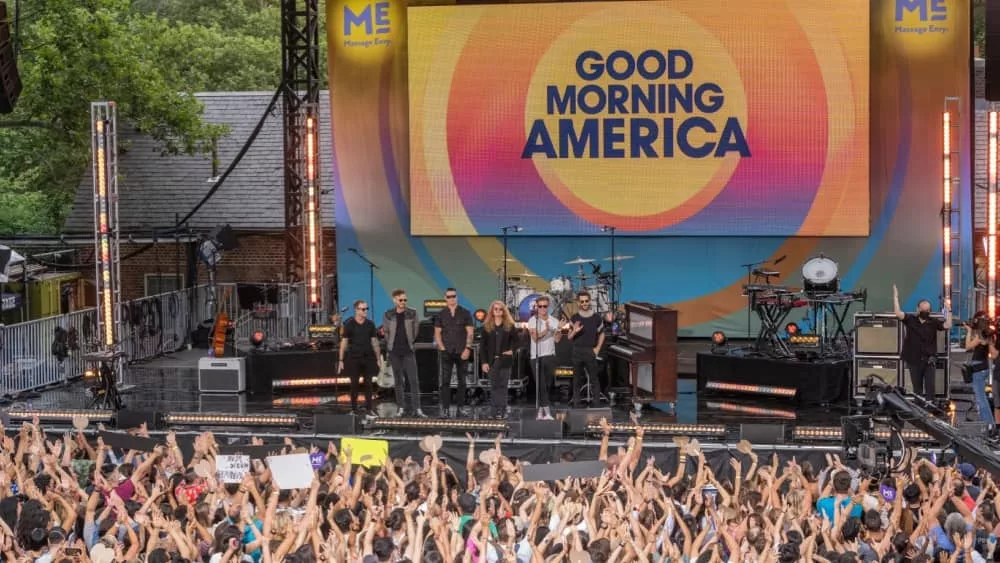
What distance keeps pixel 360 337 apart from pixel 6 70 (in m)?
5.20

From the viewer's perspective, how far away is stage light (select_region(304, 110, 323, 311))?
2145 centimetres

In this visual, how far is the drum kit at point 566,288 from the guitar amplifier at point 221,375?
11.8 feet

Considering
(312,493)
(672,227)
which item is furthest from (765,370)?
(312,493)

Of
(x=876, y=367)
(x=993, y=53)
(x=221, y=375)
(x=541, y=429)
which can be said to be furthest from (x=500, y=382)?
(x=993, y=53)

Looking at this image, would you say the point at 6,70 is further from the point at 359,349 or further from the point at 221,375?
the point at 359,349

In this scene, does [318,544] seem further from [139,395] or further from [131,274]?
[131,274]

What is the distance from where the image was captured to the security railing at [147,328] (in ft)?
64.5

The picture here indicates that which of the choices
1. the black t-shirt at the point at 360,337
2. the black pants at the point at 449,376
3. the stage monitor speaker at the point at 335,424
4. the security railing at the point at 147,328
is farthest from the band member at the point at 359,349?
the security railing at the point at 147,328

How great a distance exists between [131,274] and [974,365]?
15640 millimetres

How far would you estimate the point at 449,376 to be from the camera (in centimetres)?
1741

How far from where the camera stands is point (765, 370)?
59.4 feet

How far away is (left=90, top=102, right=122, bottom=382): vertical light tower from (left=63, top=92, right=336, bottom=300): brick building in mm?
6396

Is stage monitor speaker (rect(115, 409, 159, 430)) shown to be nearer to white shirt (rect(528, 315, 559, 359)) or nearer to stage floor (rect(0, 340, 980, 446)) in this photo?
stage floor (rect(0, 340, 980, 446))

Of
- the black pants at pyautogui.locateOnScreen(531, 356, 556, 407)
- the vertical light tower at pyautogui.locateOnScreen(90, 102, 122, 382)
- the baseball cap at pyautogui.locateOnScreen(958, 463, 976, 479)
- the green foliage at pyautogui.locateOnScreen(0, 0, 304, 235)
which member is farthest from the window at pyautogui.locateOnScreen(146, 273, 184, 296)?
the baseball cap at pyautogui.locateOnScreen(958, 463, 976, 479)
